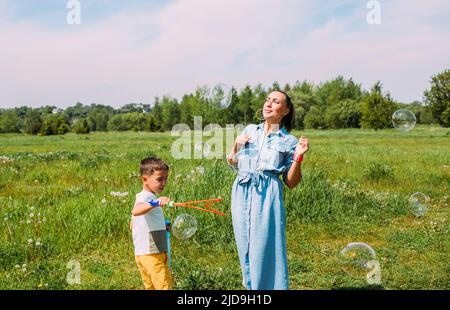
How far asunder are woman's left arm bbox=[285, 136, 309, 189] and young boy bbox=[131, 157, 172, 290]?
1038mm

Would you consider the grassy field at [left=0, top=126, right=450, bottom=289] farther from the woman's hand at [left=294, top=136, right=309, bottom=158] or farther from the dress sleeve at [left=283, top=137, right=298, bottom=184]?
the woman's hand at [left=294, top=136, right=309, bottom=158]

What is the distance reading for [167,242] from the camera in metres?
4.00

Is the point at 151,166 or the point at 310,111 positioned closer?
the point at 151,166

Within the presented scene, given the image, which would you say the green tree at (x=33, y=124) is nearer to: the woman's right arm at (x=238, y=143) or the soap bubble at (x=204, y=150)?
the soap bubble at (x=204, y=150)

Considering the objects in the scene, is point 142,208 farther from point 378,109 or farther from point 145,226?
point 378,109

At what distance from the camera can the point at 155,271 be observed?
153 inches

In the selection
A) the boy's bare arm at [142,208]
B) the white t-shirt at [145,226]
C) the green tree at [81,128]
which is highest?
the green tree at [81,128]

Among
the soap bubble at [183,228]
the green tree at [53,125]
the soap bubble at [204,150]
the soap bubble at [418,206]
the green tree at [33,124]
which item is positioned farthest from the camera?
the green tree at [33,124]

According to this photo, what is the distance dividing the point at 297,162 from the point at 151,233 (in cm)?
132

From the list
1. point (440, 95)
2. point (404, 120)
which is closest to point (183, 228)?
point (404, 120)

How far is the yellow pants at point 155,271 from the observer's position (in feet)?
12.7

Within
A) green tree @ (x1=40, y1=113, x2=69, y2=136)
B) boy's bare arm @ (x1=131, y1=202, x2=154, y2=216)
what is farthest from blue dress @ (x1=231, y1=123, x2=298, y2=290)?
green tree @ (x1=40, y1=113, x2=69, y2=136)

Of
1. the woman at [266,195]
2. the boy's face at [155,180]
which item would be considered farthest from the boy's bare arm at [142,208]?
the woman at [266,195]
